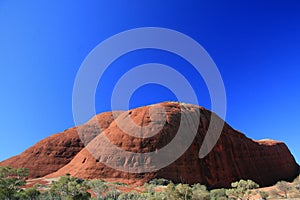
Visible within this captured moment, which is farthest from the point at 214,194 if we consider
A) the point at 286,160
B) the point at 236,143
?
the point at 286,160

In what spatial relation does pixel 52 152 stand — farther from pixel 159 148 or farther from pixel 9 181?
pixel 9 181

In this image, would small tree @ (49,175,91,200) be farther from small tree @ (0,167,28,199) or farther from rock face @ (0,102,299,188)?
rock face @ (0,102,299,188)

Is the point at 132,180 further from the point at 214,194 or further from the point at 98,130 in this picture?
the point at 98,130

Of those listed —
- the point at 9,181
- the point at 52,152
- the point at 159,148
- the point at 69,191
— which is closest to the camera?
the point at 9,181

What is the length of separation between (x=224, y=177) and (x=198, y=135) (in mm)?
11408

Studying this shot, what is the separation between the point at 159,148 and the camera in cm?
5000

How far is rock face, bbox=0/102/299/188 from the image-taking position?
161 ft

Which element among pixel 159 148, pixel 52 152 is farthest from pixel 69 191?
pixel 52 152

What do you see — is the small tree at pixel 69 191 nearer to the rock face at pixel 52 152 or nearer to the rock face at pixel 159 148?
the rock face at pixel 159 148

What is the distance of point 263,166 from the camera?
6875 centimetres

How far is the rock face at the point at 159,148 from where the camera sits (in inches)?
1930

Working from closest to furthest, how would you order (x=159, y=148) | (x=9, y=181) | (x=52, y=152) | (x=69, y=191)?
(x=9, y=181), (x=69, y=191), (x=159, y=148), (x=52, y=152)

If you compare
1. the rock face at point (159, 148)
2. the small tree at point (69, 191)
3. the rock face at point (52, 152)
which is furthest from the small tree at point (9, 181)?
the rock face at point (52, 152)

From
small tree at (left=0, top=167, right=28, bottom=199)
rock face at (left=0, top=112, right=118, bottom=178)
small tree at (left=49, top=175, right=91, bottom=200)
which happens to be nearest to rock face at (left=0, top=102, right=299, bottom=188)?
rock face at (left=0, top=112, right=118, bottom=178)
